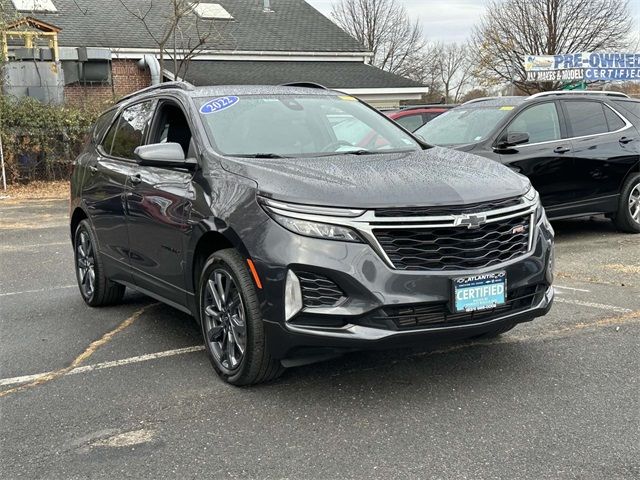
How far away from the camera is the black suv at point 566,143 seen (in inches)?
309

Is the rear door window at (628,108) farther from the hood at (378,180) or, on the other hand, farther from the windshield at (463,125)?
the hood at (378,180)

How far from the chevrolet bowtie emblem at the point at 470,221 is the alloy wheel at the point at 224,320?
49.4 inches

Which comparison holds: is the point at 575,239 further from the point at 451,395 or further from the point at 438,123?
the point at 451,395

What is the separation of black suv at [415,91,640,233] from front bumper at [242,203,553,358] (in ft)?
15.1

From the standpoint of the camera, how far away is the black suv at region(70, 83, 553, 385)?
3402mm

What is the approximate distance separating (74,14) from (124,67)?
2986 millimetres

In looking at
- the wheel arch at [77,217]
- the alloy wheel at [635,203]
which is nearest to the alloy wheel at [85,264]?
the wheel arch at [77,217]

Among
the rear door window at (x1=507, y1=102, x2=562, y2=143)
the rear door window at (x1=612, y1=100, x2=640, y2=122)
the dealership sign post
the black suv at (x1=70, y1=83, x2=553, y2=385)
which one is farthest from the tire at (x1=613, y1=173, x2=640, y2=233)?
the dealership sign post

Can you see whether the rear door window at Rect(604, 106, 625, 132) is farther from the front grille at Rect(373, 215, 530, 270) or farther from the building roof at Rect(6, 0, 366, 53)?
the building roof at Rect(6, 0, 366, 53)

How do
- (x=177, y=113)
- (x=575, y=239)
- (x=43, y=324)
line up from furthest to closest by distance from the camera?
(x=575, y=239), (x=43, y=324), (x=177, y=113)

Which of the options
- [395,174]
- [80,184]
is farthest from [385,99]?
[395,174]

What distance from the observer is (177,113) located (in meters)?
4.87

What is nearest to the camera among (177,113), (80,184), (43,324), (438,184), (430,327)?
(430,327)

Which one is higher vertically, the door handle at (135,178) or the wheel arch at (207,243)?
the door handle at (135,178)
